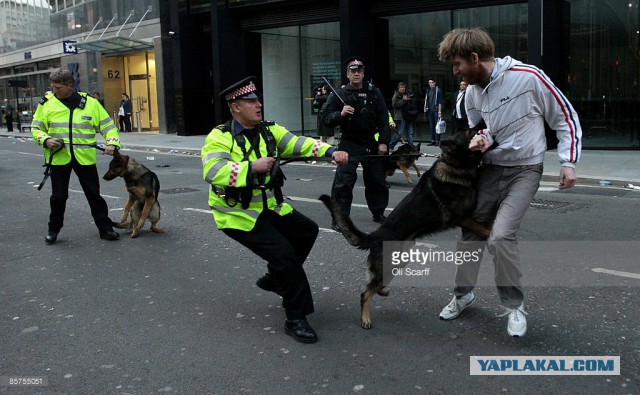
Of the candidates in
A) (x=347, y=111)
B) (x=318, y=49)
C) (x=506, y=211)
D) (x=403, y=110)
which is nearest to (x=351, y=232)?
(x=506, y=211)

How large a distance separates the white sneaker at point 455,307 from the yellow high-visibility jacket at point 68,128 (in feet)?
14.6

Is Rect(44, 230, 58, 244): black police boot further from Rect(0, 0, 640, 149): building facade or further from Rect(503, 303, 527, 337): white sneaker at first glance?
Rect(0, 0, 640, 149): building facade

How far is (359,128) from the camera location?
24.8ft

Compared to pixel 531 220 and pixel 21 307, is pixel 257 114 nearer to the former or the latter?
pixel 21 307

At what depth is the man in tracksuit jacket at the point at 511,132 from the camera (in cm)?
384

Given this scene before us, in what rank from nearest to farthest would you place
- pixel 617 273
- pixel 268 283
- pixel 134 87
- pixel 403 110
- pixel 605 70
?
1. pixel 268 283
2. pixel 617 273
3. pixel 605 70
4. pixel 403 110
5. pixel 134 87

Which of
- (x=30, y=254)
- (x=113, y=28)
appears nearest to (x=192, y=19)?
(x=113, y=28)

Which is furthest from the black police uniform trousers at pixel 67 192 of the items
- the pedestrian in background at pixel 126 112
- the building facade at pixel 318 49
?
the pedestrian in background at pixel 126 112

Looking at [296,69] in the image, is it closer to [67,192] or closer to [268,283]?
[67,192]

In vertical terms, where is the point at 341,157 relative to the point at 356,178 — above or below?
above

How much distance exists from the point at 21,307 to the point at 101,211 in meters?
2.58

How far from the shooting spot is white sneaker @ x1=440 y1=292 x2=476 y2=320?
175 inches

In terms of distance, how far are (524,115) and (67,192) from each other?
5.56 m

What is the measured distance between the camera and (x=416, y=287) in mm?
5234
